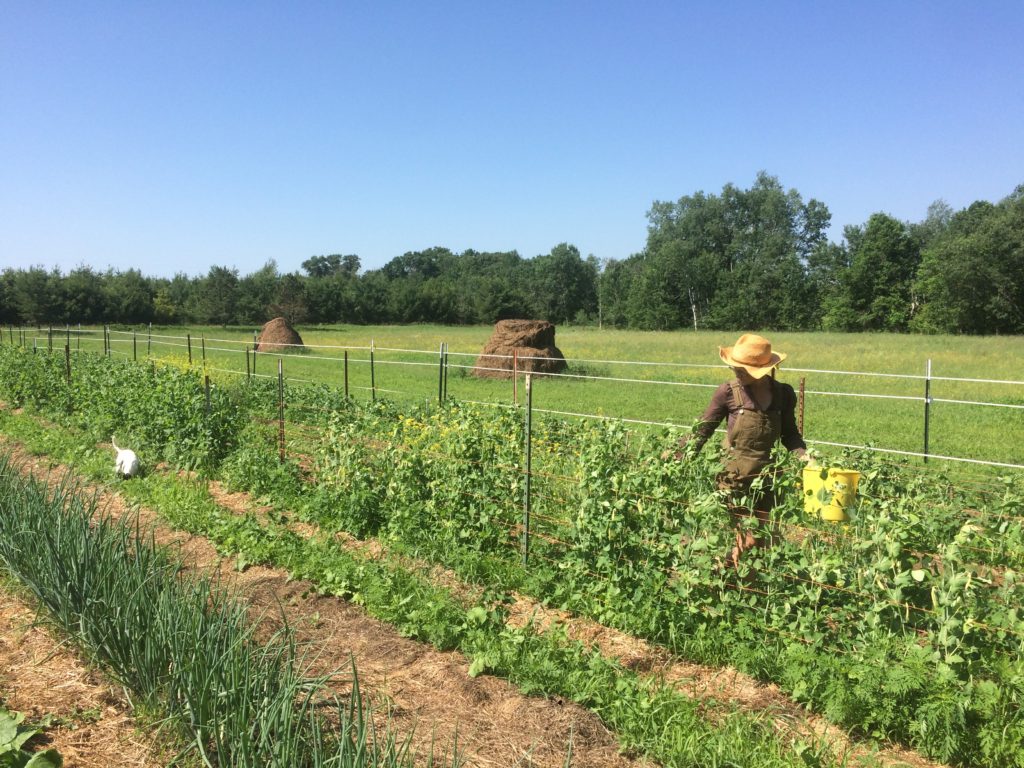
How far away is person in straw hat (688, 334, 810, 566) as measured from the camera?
4.22 metres

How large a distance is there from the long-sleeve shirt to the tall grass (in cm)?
244

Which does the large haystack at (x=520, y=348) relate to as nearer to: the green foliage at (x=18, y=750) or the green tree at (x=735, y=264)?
the green foliage at (x=18, y=750)

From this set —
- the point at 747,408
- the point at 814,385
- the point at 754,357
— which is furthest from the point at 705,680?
the point at 814,385

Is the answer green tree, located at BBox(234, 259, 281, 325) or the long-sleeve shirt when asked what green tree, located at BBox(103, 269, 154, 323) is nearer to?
green tree, located at BBox(234, 259, 281, 325)

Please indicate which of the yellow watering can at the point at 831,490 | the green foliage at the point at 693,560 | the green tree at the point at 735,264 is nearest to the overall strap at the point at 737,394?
the green foliage at the point at 693,560

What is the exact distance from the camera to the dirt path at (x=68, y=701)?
2795 millimetres

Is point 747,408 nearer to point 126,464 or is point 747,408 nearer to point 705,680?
point 705,680

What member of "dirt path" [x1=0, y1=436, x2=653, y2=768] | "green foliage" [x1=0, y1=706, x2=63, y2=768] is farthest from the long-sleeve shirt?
"green foliage" [x1=0, y1=706, x2=63, y2=768]

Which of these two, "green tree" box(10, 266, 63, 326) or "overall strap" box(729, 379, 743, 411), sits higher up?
"green tree" box(10, 266, 63, 326)

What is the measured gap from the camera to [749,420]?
169 inches

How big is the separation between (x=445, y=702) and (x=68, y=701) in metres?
1.63

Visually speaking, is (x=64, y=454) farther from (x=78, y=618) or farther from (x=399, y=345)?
(x=399, y=345)

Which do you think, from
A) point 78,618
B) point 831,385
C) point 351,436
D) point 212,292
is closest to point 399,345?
point 831,385

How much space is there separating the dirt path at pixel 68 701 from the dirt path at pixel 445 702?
0.65 metres
